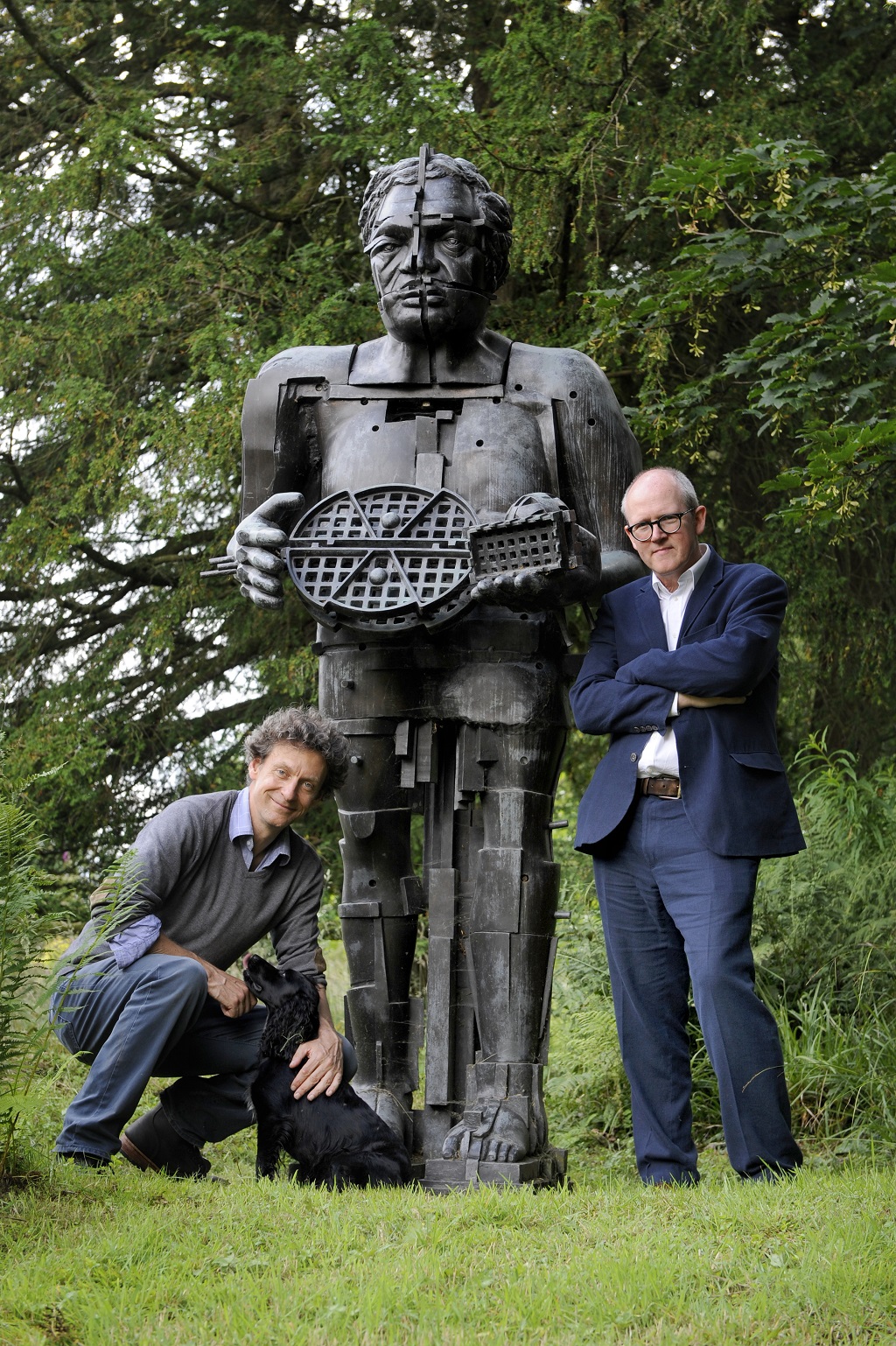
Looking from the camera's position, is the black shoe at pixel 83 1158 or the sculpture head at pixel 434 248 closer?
the black shoe at pixel 83 1158

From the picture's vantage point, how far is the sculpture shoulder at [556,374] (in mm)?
4445

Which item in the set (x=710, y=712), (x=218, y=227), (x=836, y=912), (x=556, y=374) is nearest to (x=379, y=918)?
(x=710, y=712)

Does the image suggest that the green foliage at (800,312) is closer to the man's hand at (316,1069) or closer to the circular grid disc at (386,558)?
the circular grid disc at (386,558)

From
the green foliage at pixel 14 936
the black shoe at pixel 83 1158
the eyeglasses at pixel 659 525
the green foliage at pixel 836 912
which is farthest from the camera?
the green foliage at pixel 836 912

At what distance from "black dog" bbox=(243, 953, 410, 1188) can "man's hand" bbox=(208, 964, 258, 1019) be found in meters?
0.12

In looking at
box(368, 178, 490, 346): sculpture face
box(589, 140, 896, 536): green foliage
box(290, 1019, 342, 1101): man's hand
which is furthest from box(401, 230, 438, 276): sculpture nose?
box(290, 1019, 342, 1101): man's hand

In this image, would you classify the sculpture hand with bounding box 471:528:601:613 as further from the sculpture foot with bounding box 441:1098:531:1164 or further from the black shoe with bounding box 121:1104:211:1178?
the black shoe with bounding box 121:1104:211:1178

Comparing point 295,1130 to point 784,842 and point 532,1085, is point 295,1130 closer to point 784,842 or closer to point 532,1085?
point 532,1085

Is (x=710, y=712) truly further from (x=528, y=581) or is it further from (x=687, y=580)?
(x=528, y=581)

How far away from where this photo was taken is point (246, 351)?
7332 mm

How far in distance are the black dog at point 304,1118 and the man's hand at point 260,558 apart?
1006 mm

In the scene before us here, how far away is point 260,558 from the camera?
4188 millimetres

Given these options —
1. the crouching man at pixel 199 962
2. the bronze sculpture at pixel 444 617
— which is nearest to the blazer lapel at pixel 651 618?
the bronze sculpture at pixel 444 617

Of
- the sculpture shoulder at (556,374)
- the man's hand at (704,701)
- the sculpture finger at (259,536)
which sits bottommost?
the man's hand at (704,701)
